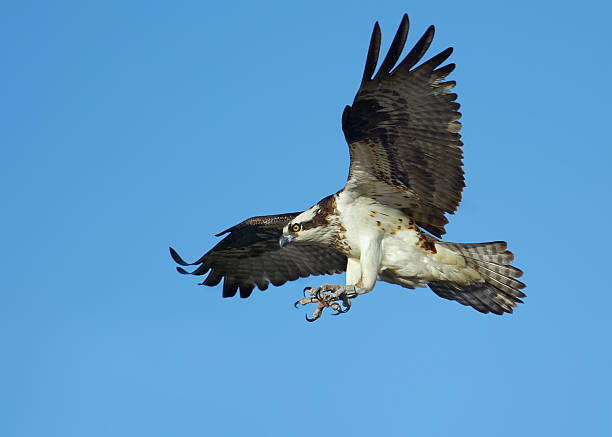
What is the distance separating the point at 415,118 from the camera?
1041cm

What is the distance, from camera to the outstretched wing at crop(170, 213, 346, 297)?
42.9ft

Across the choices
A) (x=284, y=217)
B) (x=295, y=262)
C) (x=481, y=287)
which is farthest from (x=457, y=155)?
(x=295, y=262)

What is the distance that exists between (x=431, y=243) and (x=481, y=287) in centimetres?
100

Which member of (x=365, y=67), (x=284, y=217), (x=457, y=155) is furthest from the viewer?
(x=284, y=217)

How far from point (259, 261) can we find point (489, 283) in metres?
3.67

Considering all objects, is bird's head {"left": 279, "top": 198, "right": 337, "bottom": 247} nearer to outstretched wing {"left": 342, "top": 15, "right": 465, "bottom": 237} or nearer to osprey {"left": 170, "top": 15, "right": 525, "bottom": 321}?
osprey {"left": 170, "top": 15, "right": 525, "bottom": 321}

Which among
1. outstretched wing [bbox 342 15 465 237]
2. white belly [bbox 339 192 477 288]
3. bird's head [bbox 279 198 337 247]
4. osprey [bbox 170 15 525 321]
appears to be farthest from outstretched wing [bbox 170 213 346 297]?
outstretched wing [bbox 342 15 465 237]

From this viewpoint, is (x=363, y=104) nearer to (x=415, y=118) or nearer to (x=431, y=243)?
(x=415, y=118)

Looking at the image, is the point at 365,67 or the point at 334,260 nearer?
the point at 365,67

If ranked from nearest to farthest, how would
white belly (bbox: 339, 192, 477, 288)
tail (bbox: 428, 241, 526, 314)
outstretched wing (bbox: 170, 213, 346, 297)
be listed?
white belly (bbox: 339, 192, 477, 288)
tail (bbox: 428, 241, 526, 314)
outstretched wing (bbox: 170, 213, 346, 297)

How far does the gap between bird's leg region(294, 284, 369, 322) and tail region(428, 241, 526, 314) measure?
139cm

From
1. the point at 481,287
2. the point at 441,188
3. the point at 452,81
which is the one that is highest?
the point at 452,81

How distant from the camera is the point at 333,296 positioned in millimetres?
11047

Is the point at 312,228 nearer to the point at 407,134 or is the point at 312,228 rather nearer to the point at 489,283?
the point at 407,134
